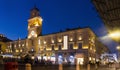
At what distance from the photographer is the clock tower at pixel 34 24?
87.2m

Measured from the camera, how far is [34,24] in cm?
8894

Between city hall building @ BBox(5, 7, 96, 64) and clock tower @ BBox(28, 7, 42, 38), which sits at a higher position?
clock tower @ BBox(28, 7, 42, 38)

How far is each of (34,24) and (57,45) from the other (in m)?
18.5

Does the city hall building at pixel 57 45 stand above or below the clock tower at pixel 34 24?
below

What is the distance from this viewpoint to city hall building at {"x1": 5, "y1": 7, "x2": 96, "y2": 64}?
221 ft

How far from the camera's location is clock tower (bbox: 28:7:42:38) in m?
87.2

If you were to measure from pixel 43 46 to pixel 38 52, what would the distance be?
3738 millimetres

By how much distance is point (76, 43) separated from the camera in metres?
69.5

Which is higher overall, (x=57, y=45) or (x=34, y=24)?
(x=34, y=24)


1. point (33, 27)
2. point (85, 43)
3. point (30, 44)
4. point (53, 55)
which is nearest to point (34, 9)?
point (33, 27)

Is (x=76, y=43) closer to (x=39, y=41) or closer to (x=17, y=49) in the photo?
(x=39, y=41)

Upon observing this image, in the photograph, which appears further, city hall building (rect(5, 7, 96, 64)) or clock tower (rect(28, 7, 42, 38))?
clock tower (rect(28, 7, 42, 38))

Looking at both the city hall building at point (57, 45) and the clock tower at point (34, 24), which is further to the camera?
the clock tower at point (34, 24)

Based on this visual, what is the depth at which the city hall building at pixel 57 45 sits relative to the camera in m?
67.3
